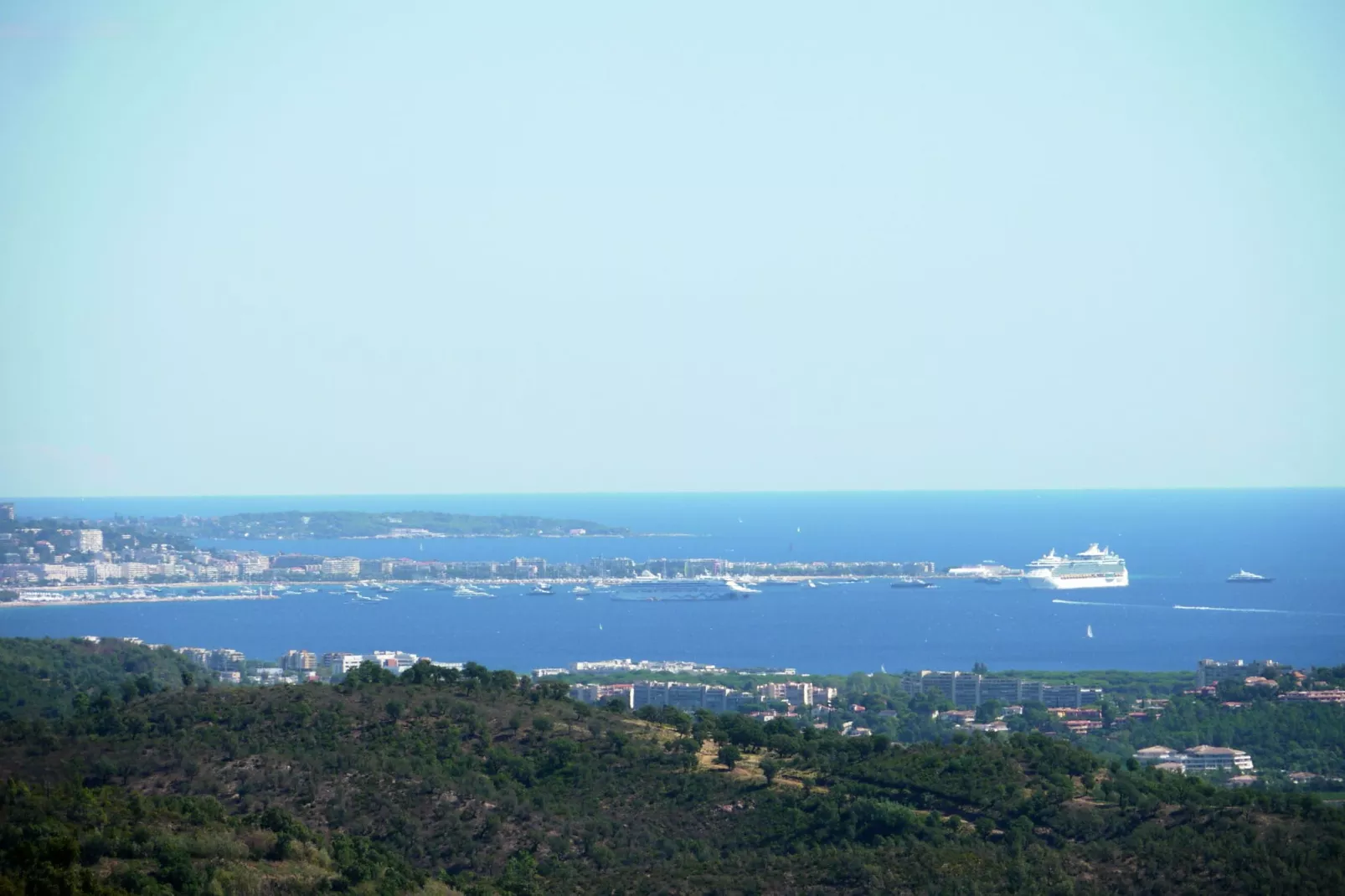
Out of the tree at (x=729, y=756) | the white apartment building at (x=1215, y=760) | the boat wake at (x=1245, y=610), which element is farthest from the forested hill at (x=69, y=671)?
the boat wake at (x=1245, y=610)

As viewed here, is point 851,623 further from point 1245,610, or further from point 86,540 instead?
point 86,540

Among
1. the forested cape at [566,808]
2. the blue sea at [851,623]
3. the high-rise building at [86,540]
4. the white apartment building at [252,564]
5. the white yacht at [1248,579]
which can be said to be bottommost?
the blue sea at [851,623]

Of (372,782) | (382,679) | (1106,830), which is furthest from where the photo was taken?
(382,679)

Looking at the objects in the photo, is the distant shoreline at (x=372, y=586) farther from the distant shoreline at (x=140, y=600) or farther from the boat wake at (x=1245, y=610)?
the boat wake at (x=1245, y=610)

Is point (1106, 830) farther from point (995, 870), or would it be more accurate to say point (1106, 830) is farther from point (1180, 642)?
point (1180, 642)

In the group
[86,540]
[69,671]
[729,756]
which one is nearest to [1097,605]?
[69,671]

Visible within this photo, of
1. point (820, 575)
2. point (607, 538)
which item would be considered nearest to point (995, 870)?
point (820, 575)
